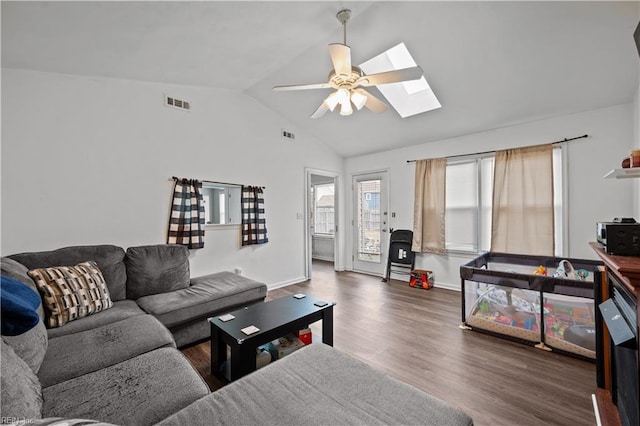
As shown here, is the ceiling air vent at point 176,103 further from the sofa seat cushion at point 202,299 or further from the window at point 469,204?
the window at point 469,204

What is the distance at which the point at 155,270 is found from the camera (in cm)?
260

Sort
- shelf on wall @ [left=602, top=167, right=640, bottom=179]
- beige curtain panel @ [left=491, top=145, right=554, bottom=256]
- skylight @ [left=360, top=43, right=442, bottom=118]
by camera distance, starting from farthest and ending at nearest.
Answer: beige curtain panel @ [left=491, top=145, right=554, bottom=256] → skylight @ [left=360, top=43, right=442, bottom=118] → shelf on wall @ [left=602, top=167, right=640, bottom=179]

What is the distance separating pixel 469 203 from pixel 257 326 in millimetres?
3643

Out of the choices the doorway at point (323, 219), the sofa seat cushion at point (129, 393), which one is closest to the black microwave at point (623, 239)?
the sofa seat cushion at point (129, 393)

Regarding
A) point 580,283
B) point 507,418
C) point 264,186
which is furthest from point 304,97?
point 507,418

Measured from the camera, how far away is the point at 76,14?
1786mm

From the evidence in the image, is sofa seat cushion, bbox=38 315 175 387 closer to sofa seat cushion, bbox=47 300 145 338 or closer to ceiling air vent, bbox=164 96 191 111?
sofa seat cushion, bbox=47 300 145 338

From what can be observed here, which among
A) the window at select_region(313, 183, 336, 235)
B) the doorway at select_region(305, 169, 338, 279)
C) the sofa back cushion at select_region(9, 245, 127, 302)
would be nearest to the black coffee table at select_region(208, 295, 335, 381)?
the sofa back cushion at select_region(9, 245, 127, 302)

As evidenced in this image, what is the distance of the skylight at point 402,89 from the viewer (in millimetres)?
3039

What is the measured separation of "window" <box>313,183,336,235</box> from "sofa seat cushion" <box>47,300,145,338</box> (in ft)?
16.0

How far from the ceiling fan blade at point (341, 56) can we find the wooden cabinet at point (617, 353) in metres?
1.84

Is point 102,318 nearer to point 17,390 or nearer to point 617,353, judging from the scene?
point 17,390

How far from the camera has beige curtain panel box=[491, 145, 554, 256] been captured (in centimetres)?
330

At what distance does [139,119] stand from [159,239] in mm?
1403
